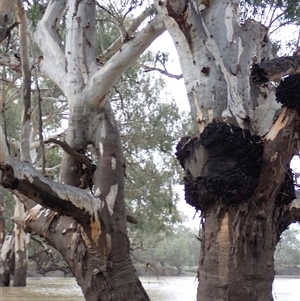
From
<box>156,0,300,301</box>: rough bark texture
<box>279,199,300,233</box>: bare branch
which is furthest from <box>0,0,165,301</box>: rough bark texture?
<box>279,199,300,233</box>: bare branch

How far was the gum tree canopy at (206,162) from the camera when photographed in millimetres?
3408

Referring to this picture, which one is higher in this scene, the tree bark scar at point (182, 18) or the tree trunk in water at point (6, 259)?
the tree bark scar at point (182, 18)

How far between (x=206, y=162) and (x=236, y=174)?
→ 9.0 inches

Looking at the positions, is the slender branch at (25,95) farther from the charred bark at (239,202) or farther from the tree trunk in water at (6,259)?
the tree trunk in water at (6,259)

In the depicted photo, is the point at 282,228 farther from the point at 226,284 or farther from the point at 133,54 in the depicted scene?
the point at 133,54

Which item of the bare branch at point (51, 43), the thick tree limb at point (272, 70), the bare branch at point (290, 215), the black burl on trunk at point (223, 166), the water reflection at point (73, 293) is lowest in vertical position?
the water reflection at point (73, 293)

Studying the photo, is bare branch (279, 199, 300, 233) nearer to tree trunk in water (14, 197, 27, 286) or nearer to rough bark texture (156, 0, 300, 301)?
rough bark texture (156, 0, 300, 301)

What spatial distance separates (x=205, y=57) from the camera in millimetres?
3930

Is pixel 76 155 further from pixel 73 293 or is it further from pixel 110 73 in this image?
pixel 73 293

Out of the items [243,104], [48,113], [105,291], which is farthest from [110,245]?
[48,113]

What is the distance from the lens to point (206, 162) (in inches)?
139

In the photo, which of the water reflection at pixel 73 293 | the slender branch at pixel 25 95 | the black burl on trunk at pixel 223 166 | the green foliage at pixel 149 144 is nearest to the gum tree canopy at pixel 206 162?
the black burl on trunk at pixel 223 166

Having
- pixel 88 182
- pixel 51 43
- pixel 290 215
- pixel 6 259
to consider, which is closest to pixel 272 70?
pixel 290 215

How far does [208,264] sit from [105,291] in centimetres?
103
